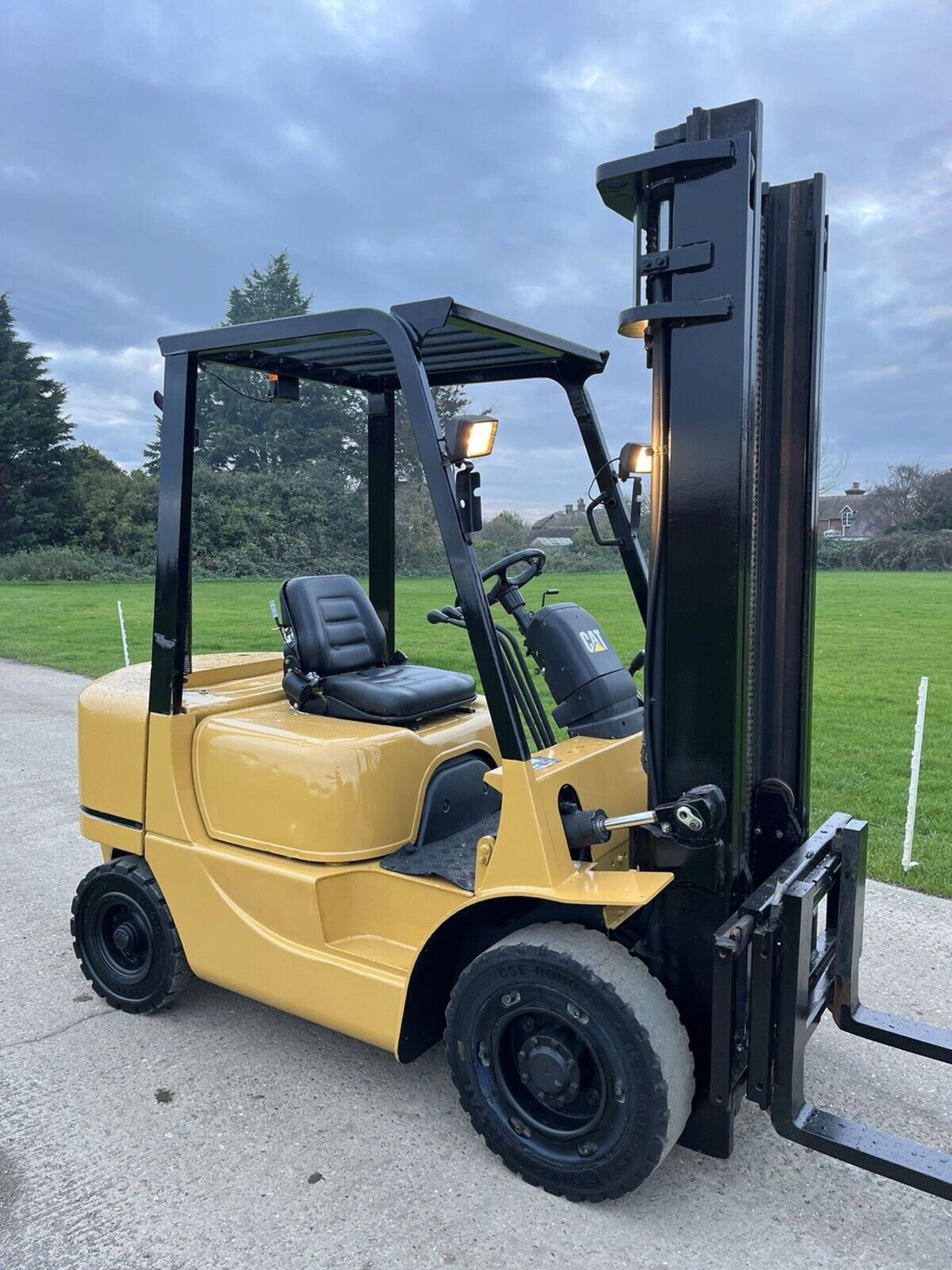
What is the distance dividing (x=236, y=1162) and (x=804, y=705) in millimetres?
2237

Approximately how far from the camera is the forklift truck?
103 inches

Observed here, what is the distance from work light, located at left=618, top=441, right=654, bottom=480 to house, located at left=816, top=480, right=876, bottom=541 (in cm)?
3549

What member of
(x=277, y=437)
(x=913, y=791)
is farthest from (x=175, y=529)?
(x=277, y=437)

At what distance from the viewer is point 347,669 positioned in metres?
4.04

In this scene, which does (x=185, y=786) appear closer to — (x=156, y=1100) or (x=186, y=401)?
(x=156, y=1100)

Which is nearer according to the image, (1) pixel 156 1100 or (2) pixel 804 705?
(2) pixel 804 705

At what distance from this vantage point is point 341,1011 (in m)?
3.17

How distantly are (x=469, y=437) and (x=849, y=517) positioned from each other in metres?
44.4

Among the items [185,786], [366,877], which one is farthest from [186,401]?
[366,877]

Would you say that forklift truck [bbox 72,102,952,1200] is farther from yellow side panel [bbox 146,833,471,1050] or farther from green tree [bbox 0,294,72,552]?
green tree [bbox 0,294,72,552]

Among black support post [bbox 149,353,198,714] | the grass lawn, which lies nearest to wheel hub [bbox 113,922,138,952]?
black support post [bbox 149,353,198,714]

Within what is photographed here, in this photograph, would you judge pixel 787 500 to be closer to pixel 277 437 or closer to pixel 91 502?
pixel 277 437

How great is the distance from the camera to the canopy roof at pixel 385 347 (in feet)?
9.57

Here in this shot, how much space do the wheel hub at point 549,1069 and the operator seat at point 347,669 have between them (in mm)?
1282
